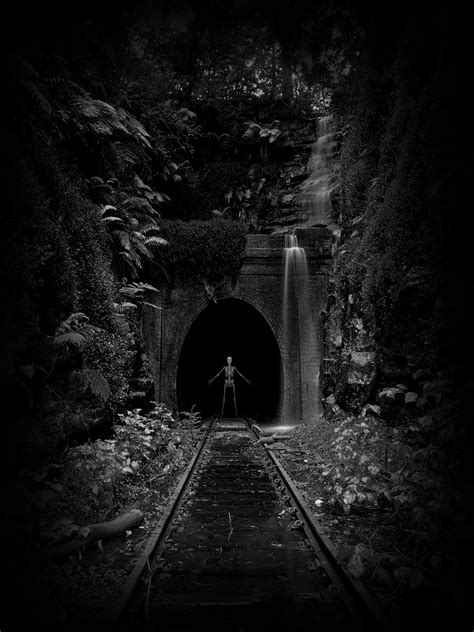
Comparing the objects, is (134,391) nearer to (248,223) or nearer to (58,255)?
(58,255)

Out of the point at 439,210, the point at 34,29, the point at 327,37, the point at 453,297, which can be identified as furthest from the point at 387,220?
the point at 327,37

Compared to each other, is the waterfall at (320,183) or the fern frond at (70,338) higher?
the waterfall at (320,183)

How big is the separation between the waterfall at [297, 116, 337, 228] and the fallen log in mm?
11108

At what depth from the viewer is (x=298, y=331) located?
1220 cm

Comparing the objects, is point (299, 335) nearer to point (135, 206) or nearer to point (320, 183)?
point (320, 183)

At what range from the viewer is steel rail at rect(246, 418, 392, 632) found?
98.1 inches

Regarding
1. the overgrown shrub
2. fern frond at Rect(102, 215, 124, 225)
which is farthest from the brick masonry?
fern frond at Rect(102, 215, 124, 225)

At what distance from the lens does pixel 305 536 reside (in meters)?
3.97

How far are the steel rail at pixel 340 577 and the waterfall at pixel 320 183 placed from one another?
33.8 ft

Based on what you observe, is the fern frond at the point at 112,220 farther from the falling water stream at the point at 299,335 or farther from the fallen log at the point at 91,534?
the fallen log at the point at 91,534

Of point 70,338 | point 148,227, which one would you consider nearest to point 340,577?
point 70,338

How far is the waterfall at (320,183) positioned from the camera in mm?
13188

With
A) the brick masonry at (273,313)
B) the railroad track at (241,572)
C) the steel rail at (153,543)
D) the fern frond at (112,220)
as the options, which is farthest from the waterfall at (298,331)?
the railroad track at (241,572)

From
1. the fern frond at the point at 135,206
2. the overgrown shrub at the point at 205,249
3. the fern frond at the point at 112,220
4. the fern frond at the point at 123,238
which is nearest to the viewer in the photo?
the fern frond at the point at 112,220
